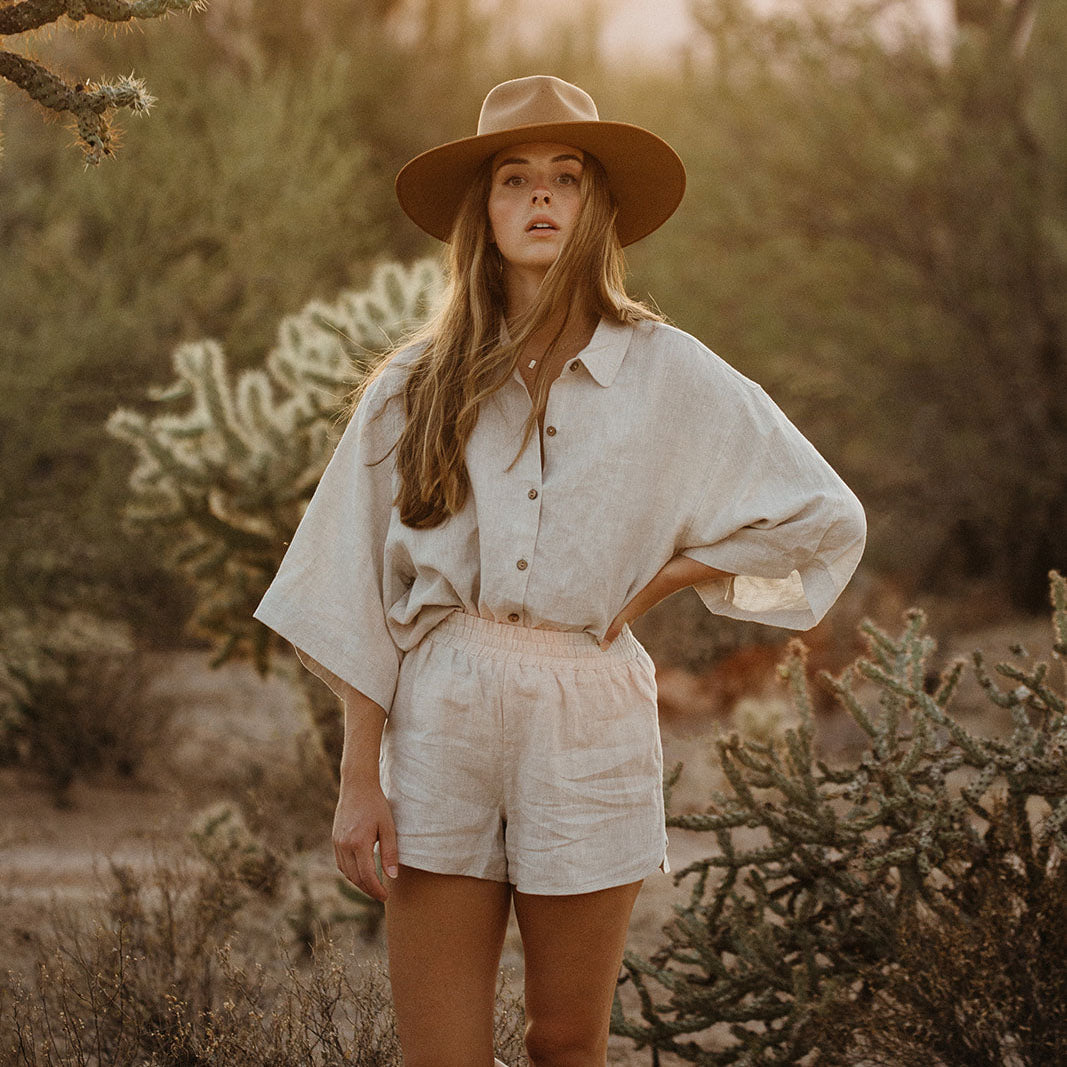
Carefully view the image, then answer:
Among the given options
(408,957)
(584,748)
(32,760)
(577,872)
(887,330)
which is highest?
(887,330)

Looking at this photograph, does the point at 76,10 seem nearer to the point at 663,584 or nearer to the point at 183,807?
the point at 663,584

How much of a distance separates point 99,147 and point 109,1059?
2.01m

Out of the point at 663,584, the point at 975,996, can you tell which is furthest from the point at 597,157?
the point at 975,996

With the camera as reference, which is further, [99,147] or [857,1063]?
[857,1063]

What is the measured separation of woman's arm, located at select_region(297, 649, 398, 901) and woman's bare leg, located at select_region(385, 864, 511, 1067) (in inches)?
2.4

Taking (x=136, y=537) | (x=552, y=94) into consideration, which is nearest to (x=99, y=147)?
(x=552, y=94)

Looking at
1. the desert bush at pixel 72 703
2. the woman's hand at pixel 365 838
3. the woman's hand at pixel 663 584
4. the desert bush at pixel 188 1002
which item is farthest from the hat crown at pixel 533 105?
the desert bush at pixel 72 703

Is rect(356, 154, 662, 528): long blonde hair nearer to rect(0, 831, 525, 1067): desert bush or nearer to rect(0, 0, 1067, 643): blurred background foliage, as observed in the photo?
rect(0, 831, 525, 1067): desert bush

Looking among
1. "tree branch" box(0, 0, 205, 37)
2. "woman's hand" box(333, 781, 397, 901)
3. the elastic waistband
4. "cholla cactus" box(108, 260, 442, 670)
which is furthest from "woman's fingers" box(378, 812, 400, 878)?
"cholla cactus" box(108, 260, 442, 670)

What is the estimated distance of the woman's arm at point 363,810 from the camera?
6.75 feet

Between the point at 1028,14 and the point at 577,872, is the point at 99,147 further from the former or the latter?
the point at 1028,14

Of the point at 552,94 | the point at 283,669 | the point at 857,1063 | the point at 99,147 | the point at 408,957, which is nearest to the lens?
the point at 408,957

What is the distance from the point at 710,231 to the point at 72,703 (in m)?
7.44

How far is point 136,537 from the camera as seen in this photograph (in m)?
8.94
